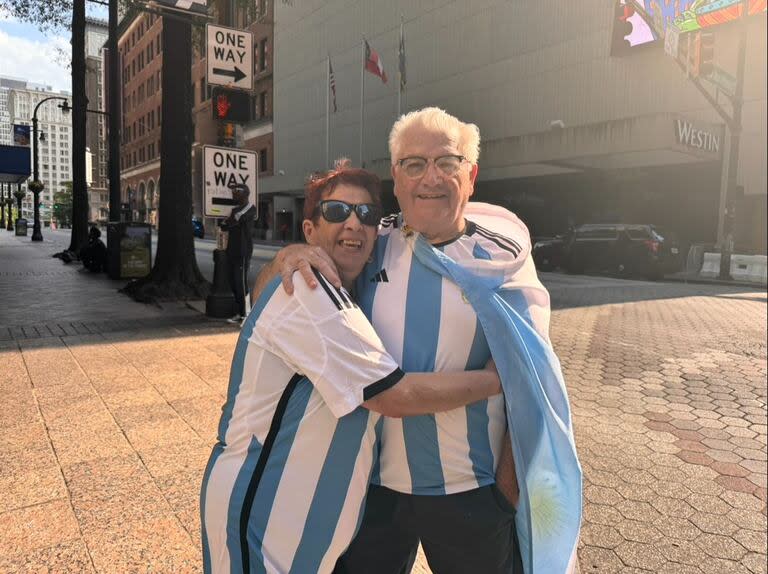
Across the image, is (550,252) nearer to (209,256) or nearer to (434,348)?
(209,256)

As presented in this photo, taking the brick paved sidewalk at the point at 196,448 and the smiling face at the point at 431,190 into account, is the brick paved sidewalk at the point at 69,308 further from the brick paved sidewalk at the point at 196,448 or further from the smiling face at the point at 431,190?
the smiling face at the point at 431,190

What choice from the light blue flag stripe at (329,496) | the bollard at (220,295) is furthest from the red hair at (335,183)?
the bollard at (220,295)

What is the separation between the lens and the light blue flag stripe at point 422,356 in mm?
1499

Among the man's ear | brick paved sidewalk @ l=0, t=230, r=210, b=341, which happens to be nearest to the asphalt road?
brick paved sidewalk @ l=0, t=230, r=210, b=341

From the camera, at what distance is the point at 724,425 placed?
15.3 feet

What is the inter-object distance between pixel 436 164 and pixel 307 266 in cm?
49

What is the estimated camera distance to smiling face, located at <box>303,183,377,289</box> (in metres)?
1.57

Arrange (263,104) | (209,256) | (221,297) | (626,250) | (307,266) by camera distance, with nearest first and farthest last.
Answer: (307,266), (221,297), (626,250), (209,256), (263,104)

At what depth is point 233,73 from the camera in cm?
696

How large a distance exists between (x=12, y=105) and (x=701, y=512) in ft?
90.9

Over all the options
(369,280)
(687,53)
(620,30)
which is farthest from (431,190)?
(620,30)

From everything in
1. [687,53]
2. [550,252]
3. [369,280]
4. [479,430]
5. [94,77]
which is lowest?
[550,252]

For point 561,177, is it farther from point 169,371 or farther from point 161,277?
point 169,371

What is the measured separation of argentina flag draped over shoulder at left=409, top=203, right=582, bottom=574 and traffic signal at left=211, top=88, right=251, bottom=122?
607 centimetres
